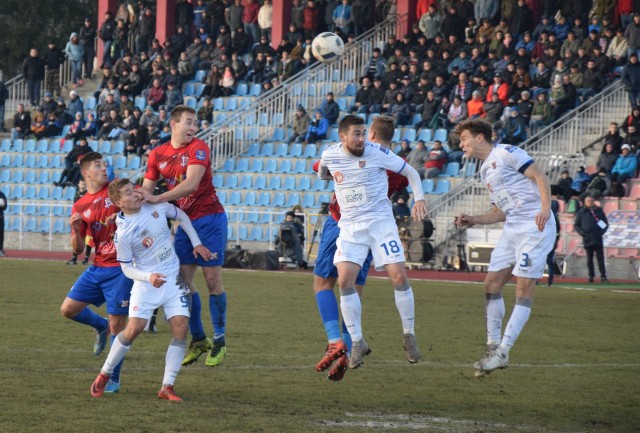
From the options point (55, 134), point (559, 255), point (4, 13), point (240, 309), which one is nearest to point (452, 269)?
point (559, 255)

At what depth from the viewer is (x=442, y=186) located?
93.2ft

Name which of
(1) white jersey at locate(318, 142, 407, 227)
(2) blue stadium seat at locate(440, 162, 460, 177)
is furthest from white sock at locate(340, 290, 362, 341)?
(2) blue stadium seat at locate(440, 162, 460, 177)

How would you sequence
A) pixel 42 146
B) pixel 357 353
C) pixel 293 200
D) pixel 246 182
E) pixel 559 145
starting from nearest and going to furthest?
1. pixel 357 353
2. pixel 559 145
3. pixel 293 200
4. pixel 246 182
5. pixel 42 146

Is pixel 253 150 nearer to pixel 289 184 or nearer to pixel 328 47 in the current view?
pixel 289 184

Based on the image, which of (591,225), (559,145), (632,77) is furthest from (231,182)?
(591,225)

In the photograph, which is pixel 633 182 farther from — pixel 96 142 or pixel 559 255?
pixel 96 142

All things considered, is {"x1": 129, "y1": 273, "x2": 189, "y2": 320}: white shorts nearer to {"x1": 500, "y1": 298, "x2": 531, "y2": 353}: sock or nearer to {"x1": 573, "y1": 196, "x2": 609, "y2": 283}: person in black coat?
{"x1": 500, "y1": 298, "x2": 531, "y2": 353}: sock

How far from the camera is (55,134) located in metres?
36.2

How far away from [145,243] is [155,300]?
431 mm

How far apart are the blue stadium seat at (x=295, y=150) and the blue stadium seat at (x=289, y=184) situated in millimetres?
972

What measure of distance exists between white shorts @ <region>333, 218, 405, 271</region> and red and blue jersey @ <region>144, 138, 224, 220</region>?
1.38m

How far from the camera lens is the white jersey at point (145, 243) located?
30.9 feet

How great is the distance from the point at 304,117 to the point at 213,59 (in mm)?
5197

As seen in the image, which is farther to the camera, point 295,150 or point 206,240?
point 295,150
